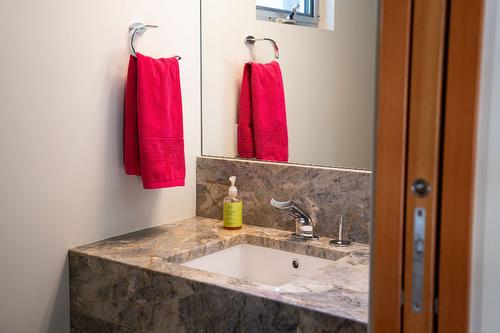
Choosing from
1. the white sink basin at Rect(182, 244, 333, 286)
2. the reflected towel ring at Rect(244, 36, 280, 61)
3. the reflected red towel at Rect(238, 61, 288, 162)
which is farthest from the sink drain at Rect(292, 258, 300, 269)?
the reflected towel ring at Rect(244, 36, 280, 61)

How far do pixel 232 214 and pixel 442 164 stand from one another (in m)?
1.16

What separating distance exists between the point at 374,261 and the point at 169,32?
4.35 feet

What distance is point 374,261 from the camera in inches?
32.6

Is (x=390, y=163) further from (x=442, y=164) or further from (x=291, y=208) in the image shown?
(x=291, y=208)

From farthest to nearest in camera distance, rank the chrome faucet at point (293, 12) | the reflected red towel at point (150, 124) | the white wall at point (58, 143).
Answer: the chrome faucet at point (293, 12) → the reflected red towel at point (150, 124) → the white wall at point (58, 143)

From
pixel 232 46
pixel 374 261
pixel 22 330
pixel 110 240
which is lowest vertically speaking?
pixel 22 330

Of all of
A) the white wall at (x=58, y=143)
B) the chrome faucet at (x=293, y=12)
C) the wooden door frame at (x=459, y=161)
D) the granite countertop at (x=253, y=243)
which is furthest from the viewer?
the chrome faucet at (x=293, y=12)

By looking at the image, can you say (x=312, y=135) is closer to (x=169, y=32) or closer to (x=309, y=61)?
(x=309, y=61)

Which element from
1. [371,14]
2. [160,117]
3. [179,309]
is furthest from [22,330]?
[371,14]

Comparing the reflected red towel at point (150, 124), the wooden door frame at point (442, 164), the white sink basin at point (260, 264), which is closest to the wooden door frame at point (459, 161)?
the wooden door frame at point (442, 164)

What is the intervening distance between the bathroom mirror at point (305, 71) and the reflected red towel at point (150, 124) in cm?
30

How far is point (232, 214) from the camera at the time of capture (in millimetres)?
1837

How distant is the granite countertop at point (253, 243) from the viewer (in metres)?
1.21

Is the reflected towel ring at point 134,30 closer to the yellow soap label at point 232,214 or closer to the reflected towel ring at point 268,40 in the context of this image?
the reflected towel ring at point 268,40
